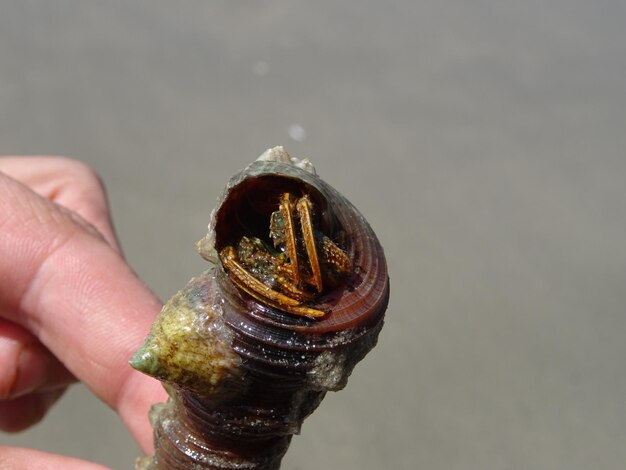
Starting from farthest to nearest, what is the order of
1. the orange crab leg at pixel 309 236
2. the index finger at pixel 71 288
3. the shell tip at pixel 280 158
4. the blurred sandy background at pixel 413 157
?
the blurred sandy background at pixel 413 157 → the index finger at pixel 71 288 → the shell tip at pixel 280 158 → the orange crab leg at pixel 309 236

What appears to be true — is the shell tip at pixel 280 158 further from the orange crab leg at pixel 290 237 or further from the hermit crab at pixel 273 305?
the orange crab leg at pixel 290 237

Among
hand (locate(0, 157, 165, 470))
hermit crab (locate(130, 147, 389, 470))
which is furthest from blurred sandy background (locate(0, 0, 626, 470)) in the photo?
hermit crab (locate(130, 147, 389, 470))

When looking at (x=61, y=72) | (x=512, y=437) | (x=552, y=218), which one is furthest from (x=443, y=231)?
(x=61, y=72)

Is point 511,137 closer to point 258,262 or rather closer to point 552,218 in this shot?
point 552,218

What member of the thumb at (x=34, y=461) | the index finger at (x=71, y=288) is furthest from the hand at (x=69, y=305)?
the thumb at (x=34, y=461)

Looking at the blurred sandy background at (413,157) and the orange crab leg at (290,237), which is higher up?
the orange crab leg at (290,237)

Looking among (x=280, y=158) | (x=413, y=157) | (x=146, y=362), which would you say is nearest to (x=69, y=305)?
(x=146, y=362)
